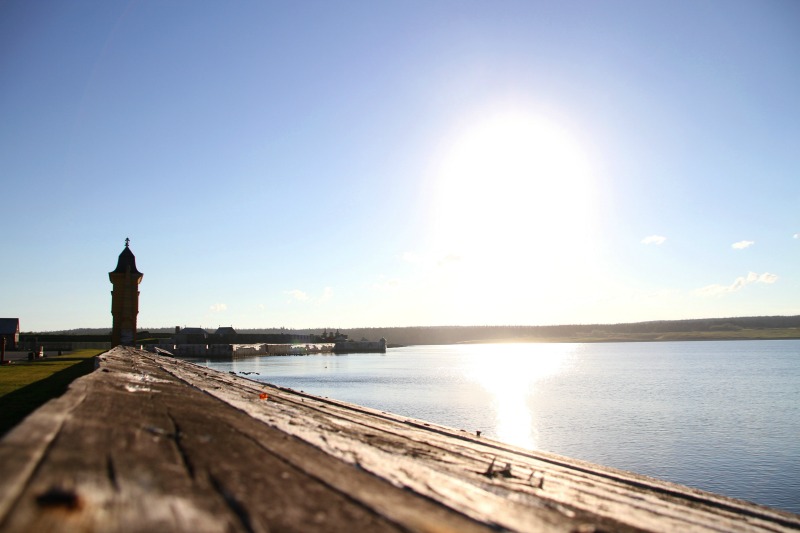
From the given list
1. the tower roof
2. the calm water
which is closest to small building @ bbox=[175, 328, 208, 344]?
the calm water

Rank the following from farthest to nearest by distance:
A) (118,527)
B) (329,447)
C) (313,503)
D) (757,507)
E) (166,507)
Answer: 1. (757,507)
2. (329,447)
3. (313,503)
4. (166,507)
5. (118,527)

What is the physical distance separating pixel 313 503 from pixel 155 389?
15.3ft

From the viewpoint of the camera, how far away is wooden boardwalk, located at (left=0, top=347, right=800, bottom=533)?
2129mm

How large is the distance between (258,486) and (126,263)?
1408 inches

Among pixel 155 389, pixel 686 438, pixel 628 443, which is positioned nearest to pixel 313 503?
pixel 155 389

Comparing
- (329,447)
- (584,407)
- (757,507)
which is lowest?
(584,407)

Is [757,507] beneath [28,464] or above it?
beneath

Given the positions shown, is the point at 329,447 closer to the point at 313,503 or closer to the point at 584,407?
the point at 313,503

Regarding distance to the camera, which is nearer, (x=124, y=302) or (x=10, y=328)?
(x=124, y=302)

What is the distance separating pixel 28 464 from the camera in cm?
231

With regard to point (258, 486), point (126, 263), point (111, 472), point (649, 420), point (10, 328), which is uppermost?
point (126, 263)

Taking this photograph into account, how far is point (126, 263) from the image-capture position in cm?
3456

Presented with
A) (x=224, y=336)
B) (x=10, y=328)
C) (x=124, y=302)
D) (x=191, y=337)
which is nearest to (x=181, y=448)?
(x=124, y=302)

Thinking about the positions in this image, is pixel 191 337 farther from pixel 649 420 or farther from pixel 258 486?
pixel 258 486
